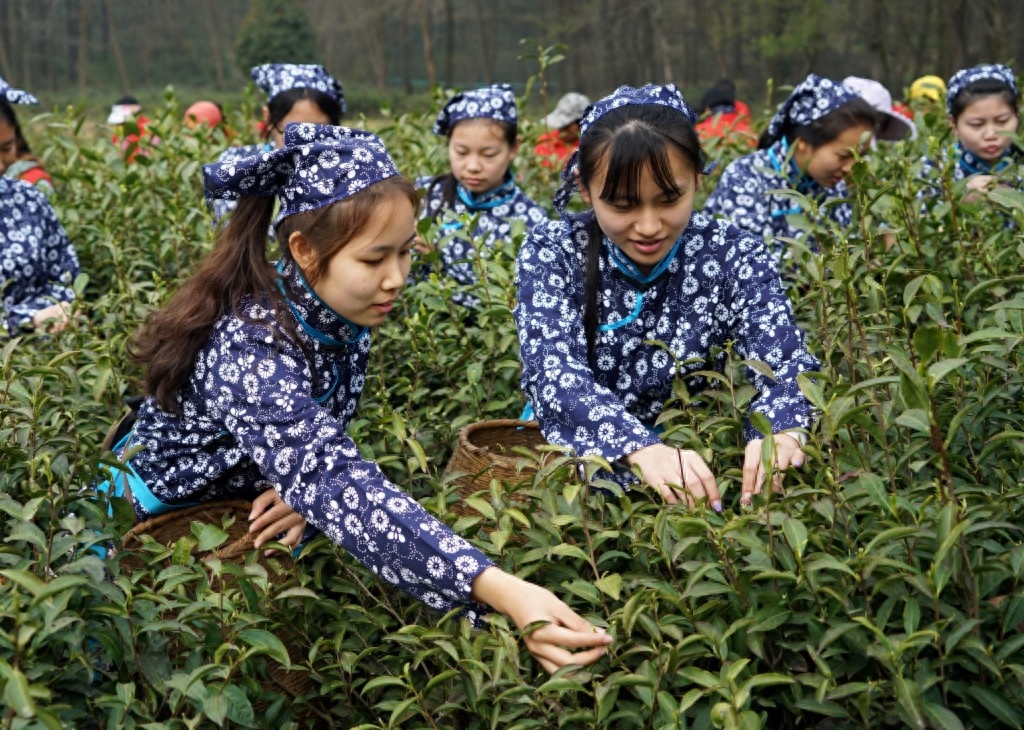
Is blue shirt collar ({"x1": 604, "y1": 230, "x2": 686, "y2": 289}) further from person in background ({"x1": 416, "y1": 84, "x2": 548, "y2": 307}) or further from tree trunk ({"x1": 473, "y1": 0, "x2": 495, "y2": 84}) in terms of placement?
tree trunk ({"x1": 473, "y1": 0, "x2": 495, "y2": 84})

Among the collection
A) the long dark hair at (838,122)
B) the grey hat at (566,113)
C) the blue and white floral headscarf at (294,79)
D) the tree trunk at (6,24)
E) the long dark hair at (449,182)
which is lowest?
the tree trunk at (6,24)

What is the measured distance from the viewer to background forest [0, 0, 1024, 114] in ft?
60.1

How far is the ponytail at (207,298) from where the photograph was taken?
2170 mm

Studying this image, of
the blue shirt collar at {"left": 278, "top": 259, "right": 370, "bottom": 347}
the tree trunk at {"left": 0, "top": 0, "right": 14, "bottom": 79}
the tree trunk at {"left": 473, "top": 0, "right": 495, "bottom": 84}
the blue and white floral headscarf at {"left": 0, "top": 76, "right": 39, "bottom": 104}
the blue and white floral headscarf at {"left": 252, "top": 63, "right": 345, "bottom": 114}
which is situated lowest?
the tree trunk at {"left": 473, "top": 0, "right": 495, "bottom": 84}

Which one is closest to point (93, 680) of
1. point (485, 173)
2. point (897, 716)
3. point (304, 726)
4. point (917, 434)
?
point (304, 726)

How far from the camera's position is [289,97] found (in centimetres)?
471

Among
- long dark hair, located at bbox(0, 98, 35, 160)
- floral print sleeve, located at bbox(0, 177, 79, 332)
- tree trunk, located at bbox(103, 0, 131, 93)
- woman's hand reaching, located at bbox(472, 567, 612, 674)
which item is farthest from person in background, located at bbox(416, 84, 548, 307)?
tree trunk, located at bbox(103, 0, 131, 93)

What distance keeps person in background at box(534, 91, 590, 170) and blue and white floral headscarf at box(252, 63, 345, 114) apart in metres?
0.91

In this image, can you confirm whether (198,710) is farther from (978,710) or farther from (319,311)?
(978,710)

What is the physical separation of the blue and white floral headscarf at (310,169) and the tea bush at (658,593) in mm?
462

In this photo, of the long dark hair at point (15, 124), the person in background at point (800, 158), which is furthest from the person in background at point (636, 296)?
the long dark hair at point (15, 124)

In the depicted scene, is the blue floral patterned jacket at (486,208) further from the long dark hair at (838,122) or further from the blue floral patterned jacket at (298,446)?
the blue floral patterned jacket at (298,446)

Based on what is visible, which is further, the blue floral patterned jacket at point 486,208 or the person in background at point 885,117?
the person in background at point 885,117

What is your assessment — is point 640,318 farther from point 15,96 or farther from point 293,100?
point 293,100
